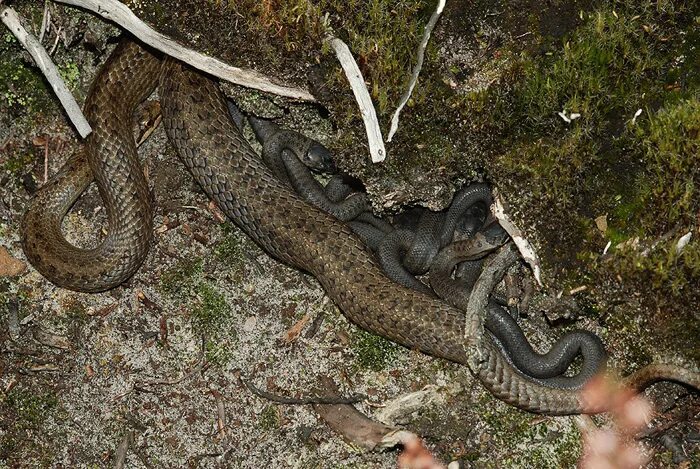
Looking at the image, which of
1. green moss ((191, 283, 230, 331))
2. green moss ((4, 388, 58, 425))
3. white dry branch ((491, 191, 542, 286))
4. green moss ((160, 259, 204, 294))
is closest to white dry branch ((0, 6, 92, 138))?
green moss ((160, 259, 204, 294))

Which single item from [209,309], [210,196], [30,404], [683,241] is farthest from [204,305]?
[683,241]

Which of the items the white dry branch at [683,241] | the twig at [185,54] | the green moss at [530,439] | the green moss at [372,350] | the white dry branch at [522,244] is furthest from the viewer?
the green moss at [372,350]

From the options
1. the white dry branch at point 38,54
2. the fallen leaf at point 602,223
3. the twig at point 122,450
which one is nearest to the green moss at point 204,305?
the twig at point 122,450

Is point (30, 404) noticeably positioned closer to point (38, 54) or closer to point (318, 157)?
point (38, 54)

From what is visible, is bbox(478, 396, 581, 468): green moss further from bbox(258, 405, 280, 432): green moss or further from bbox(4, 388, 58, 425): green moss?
bbox(4, 388, 58, 425): green moss

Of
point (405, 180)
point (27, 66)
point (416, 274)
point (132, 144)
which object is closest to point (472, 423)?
point (416, 274)

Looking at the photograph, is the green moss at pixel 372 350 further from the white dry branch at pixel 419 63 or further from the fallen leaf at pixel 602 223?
the fallen leaf at pixel 602 223
